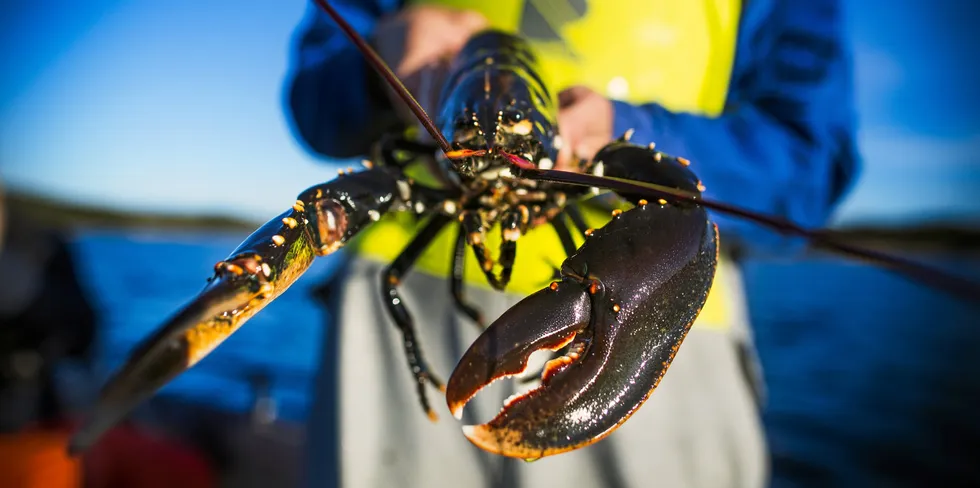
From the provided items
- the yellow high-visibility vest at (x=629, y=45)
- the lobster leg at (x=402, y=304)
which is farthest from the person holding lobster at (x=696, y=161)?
the lobster leg at (x=402, y=304)

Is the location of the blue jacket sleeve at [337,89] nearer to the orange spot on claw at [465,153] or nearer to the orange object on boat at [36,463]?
the orange spot on claw at [465,153]

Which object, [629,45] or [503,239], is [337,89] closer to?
[629,45]

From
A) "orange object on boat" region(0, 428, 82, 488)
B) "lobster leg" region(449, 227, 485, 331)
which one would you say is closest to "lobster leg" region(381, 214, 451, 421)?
"lobster leg" region(449, 227, 485, 331)

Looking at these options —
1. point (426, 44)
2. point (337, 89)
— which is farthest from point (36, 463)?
point (426, 44)

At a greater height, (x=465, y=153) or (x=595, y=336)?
(x=465, y=153)

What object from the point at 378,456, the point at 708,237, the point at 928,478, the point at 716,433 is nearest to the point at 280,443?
the point at 378,456

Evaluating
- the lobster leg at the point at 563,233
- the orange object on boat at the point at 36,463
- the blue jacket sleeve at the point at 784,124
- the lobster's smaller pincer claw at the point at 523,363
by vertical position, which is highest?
the lobster's smaller pincer claw at the point at 523,363

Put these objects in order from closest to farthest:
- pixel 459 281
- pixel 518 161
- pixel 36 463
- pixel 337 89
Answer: pixel 518 161
pixel 459 281
pixel 337 89
pixel 36 463

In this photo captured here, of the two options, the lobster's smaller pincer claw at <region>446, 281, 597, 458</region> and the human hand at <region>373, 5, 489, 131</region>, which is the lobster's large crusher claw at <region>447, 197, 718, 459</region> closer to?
the lobster's smaller pincer claw at <region>446, 281, 597, 458</region>
